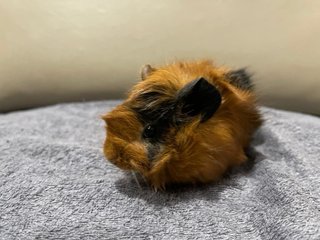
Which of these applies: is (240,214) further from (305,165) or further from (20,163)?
(20,163)

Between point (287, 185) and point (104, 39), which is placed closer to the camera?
point (287, 185)

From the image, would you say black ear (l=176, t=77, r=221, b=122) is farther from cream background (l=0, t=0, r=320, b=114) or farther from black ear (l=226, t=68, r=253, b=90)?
cream background (l=0, t=0, r=320, b=114)

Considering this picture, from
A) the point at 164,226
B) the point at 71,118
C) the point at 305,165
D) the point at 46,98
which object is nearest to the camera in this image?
the point at 164,226

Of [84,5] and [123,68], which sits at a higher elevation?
[84,5]

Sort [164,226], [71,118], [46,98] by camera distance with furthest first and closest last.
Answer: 1. [46,98]
2. [71,118]
3. [164,226]

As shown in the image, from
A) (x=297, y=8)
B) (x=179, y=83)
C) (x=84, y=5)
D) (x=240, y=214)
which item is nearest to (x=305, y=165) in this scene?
(x=240, y=214)

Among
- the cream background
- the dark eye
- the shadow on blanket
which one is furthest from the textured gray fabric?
the cream background

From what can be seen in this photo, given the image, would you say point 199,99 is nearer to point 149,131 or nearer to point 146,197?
point 149,131
